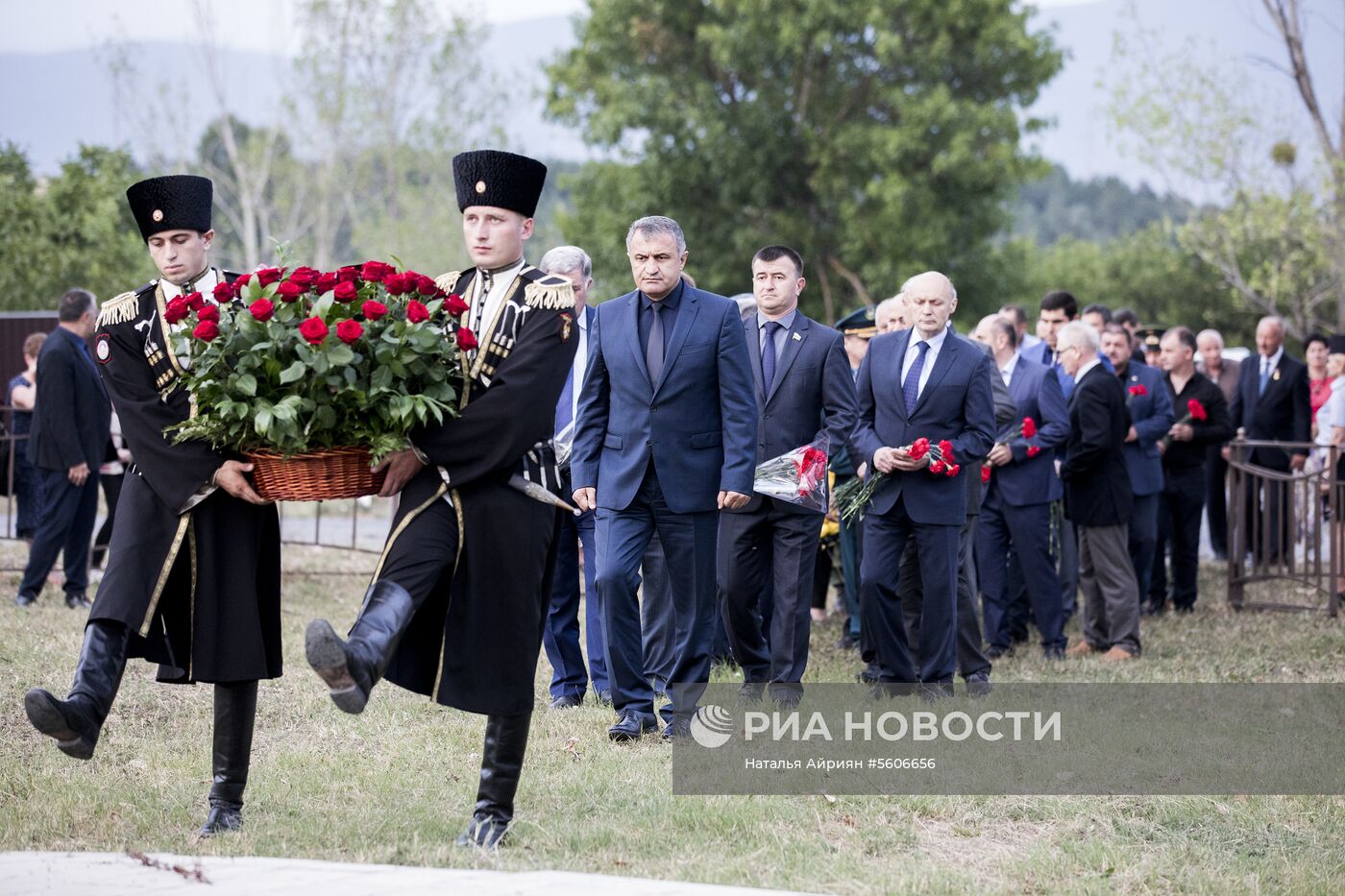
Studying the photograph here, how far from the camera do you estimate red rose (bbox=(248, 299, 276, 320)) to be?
4.61 metres

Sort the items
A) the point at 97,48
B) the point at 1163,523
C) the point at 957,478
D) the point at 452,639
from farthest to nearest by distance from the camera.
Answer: the point at 97,48, the point at 1163,523, the point at 957,478, the point at 452,639

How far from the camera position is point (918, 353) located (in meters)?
7.79

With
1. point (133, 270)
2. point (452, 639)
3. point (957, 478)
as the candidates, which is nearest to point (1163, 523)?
point (957, 478)

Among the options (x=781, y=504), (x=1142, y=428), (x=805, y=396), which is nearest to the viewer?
(x=781, y=504)

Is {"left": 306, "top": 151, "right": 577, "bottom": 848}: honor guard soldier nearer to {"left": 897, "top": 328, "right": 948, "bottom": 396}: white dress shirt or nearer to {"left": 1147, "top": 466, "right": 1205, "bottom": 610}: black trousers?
{"left": 897, "top": 328, "right": 948, "bottom": 396}: white dress shirt

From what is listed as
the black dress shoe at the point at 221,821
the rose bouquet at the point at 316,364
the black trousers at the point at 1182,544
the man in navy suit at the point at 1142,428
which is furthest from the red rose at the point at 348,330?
the black trousers at the point at 1182,544

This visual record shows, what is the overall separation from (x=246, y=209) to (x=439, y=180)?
19.0 ft

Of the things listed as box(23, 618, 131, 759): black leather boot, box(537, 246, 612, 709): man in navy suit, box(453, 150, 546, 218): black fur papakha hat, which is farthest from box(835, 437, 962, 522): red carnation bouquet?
box(23, 618, 131, 759): black leather boot

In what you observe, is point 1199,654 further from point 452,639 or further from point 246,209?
point 246,209

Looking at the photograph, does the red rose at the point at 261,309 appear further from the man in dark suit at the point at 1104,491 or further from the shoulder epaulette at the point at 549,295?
the man in dark suit at the point at 1104,491

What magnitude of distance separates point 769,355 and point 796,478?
0.77 metres

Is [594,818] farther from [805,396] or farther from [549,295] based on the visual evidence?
[805,396]

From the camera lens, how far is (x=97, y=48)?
44000 millimetres

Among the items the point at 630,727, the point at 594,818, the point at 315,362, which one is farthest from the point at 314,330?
the point at 630,727
